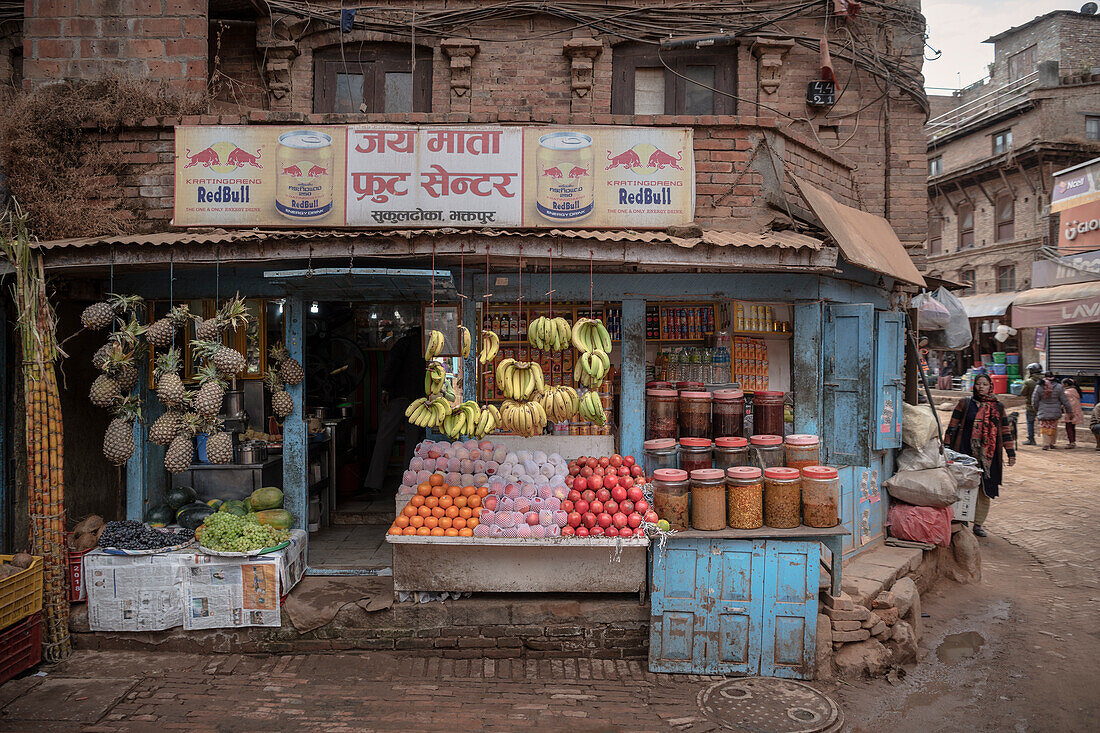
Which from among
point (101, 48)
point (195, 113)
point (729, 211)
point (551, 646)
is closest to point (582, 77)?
point (729, 211)

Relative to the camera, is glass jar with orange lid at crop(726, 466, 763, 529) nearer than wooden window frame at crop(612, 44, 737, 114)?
Yes

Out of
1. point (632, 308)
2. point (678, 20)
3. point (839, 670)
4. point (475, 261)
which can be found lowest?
point (839, 670)

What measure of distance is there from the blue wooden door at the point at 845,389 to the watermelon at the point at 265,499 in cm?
590

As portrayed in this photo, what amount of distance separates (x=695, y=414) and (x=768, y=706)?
2.52 m

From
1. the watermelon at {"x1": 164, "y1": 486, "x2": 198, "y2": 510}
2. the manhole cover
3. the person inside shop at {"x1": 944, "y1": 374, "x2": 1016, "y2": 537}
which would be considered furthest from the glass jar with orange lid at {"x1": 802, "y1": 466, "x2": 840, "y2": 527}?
the watermelon at {"x1": 164, "y1": 486, "x2": 198, "y2": 510}

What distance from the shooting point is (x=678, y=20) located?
8.52 metres

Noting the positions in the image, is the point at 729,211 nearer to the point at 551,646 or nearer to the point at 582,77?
the point at 582,77

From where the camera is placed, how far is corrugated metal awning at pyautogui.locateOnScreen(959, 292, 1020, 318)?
858 inches

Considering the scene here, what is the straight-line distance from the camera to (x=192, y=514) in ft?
19.6

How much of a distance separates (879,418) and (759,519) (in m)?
2.64

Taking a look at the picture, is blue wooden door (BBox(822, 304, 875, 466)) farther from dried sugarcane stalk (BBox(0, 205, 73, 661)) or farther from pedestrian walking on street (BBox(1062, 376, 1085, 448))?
pedestrian walking on street (BBox(1062, 376, 1085, 448))

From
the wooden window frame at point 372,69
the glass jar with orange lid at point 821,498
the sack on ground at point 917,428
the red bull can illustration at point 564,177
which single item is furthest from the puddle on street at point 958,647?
the wooden window frame at point 372,69

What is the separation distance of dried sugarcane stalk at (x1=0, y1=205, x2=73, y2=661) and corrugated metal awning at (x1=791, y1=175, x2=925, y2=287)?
7066 mm

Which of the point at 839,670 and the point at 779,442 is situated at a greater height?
the point at 779,442
